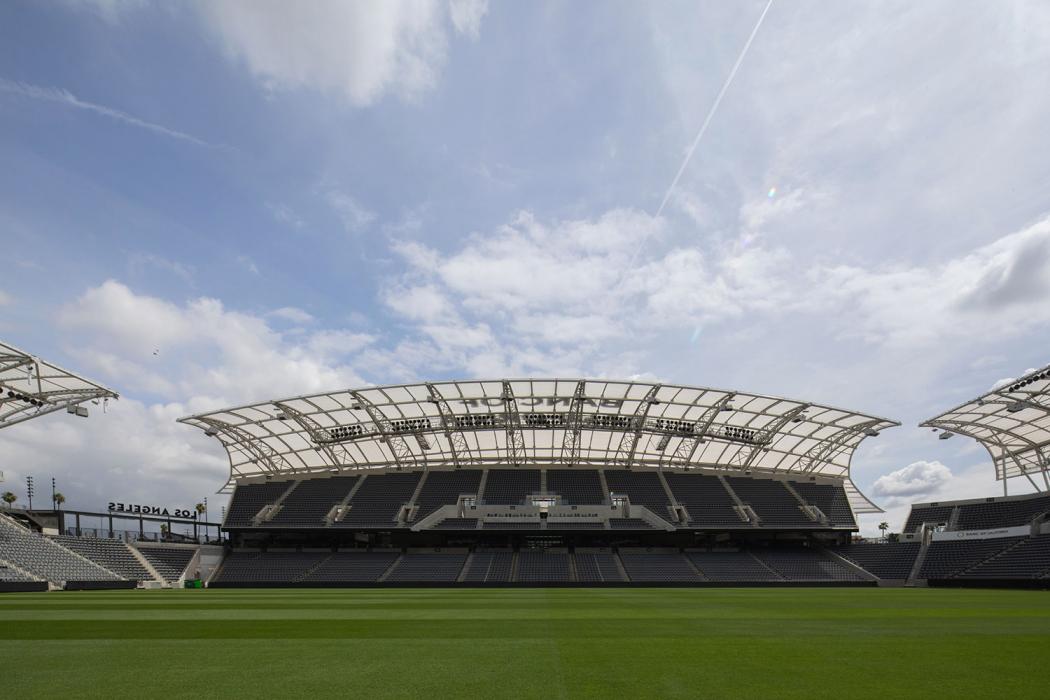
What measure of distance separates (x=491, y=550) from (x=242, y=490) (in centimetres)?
2509

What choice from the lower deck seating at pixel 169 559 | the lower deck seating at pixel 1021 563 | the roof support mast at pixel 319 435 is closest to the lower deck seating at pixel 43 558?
the lower deck seating at pixel 169 559

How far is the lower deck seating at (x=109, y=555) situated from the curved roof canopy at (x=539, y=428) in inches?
419

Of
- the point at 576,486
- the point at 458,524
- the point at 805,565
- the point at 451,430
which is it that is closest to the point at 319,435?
the point at 451,430

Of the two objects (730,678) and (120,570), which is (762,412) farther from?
(120,570)

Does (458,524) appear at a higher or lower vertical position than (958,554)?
higher

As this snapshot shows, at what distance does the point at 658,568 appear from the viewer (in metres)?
46.5

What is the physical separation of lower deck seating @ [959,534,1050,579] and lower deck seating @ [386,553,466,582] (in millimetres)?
35570

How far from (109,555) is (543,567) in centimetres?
3234

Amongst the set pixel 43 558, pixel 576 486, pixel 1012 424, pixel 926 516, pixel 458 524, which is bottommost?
pixel 43 558

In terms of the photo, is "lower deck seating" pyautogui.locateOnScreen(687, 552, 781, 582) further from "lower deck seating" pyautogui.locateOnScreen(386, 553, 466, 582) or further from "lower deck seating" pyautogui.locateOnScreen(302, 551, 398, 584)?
"lower deck seating" pyautogui.locateOnScreen(302, 551, 398, 584)

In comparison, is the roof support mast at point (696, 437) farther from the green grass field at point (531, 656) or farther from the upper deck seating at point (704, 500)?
the green grass field at point (531, 656)

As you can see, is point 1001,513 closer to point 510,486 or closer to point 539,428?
point 539,428

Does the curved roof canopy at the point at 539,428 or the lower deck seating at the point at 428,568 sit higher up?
the curved roof canopy at the point at 539,428

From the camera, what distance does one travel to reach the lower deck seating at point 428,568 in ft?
147
